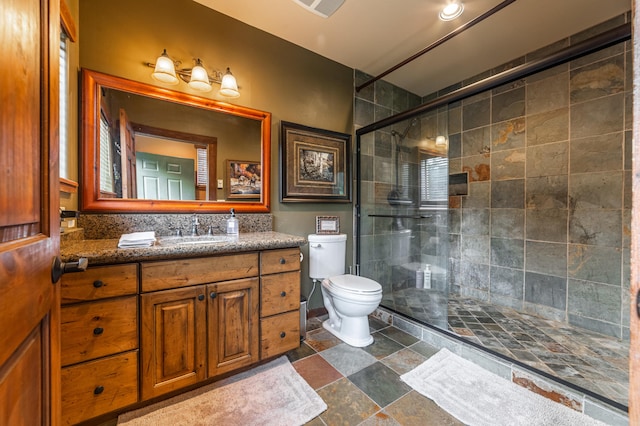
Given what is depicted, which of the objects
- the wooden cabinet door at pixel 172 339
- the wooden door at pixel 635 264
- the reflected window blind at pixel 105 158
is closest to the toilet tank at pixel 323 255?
the wooden cabinet door at pixel 172 339

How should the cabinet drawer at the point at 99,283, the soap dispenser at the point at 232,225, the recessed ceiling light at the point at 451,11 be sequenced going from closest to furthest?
1. the cabinet drawer at the point at 99,283
2. the recessed ceiling light at the point at 451,11
3. the soap dispenser at the point at 232,225

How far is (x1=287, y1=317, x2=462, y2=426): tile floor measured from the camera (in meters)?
1.31

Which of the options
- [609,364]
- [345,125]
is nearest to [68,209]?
[345,125]

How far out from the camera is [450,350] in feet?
6.11

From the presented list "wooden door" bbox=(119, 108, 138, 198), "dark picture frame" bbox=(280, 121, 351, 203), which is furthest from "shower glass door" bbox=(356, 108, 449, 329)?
"wooden door" bbox=(119, 108, 138, 198)

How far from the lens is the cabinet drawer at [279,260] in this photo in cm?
163

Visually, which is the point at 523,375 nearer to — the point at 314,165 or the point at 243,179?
the point at 314,165

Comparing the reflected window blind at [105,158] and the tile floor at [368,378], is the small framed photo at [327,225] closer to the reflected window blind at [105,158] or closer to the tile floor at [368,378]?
the tile floor at [368,378]

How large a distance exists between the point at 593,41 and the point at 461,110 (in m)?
1.85

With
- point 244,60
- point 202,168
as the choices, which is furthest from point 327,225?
point 244,60

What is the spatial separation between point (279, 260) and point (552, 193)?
2.49 meters

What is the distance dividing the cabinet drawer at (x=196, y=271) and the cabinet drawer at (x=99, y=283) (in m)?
0.05

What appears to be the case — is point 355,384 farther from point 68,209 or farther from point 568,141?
point 568,141

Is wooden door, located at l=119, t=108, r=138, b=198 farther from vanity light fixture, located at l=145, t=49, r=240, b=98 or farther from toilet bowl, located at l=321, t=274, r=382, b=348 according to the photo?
toilet bowl, located at l=321, t=274, r=382, b=348
